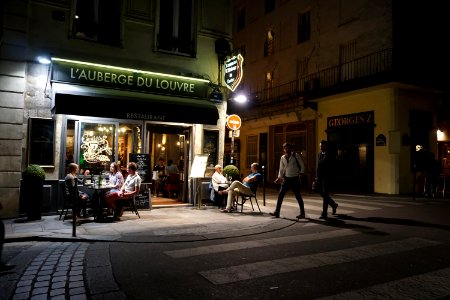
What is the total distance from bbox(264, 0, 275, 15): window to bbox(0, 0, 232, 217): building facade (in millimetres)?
13977

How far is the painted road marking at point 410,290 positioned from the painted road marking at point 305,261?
98cm

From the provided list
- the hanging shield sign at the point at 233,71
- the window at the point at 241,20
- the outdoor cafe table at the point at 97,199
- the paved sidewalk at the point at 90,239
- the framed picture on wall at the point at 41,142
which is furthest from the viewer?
the window at the point at 241,20

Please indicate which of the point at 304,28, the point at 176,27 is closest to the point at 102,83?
the point at 176,27

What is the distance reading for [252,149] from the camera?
26812 millimetres

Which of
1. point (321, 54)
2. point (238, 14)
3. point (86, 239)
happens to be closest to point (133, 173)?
point (86, 239)

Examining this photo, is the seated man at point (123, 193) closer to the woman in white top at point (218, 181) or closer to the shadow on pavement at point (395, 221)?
the woman in white top at point (218, 181)

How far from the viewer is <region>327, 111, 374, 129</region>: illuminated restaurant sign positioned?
17.4m

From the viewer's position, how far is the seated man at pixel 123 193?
28.5 ft

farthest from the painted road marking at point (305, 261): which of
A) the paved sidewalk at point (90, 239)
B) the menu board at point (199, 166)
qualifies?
the menu board at point (199, 166)

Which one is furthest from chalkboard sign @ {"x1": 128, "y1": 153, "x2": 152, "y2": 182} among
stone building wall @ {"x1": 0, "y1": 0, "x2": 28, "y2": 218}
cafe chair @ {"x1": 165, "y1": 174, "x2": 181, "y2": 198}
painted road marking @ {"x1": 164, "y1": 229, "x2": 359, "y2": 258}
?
painted road marking @ {"x1": 164, "y1": 229, "x2": 359, "y2": 258}

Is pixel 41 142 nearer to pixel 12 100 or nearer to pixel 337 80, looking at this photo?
pixel 12 100

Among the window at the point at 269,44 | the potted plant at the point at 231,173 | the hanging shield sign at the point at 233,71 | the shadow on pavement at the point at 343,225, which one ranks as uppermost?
the window at the point at 269,44

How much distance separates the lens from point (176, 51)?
1159 centimetres

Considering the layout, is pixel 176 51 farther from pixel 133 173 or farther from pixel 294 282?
pixel 294 282
